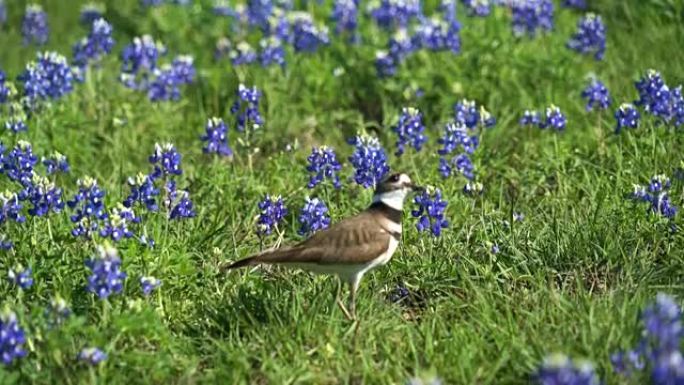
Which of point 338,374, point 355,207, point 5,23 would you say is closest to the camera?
point 338,374

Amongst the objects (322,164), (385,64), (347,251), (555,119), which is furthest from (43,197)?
(385,64)

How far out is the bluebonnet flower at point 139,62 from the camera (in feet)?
29.3

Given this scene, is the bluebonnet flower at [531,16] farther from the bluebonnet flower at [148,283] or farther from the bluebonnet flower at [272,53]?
the bluebonnet flower at [148,283]

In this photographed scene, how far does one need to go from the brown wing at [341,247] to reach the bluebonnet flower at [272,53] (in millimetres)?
3707

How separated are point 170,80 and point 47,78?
1.00 metres

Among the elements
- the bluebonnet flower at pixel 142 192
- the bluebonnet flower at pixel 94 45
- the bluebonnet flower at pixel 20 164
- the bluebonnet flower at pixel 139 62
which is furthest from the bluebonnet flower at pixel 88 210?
the bluebonnet flower at pixel 94 45

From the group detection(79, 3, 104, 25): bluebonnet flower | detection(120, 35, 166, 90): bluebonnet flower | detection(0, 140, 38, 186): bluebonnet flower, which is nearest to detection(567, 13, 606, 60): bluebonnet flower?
detection(120, 35, 166, 90): bluebonnet flower

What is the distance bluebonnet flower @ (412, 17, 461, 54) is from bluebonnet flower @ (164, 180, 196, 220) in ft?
9.74

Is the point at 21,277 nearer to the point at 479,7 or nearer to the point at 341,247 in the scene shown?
the point at 341,247

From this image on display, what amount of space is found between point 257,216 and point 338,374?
207 centimetres

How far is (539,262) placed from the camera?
6.05 metres

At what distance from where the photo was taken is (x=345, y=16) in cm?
983

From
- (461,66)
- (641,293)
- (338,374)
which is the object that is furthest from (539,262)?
(461,66)

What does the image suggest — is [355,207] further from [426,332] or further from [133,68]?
[133,68]
